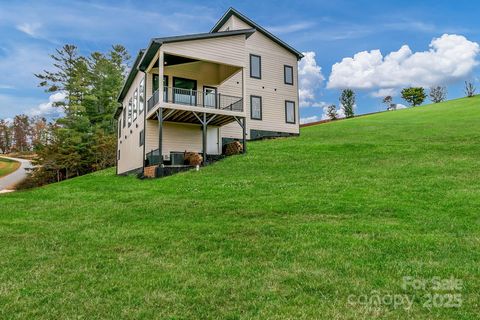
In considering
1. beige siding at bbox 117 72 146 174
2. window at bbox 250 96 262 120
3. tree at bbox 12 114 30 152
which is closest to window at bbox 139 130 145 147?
beige siding at bbox 117 72 146 174

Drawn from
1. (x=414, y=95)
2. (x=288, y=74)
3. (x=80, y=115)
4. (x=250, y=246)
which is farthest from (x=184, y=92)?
(x=414, y=95)

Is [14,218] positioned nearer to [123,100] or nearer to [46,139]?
[123,100]

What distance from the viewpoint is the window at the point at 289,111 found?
87.7 feet

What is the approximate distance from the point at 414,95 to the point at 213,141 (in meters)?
49.8

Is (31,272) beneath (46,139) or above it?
beneath

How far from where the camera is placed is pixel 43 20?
23.1 m

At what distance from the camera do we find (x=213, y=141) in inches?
870

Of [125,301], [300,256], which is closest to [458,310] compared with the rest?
[300,256]

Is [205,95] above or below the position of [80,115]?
below

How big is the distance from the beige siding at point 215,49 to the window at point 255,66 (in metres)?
5.53

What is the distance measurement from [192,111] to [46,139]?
30.2m

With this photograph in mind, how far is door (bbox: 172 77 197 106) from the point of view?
19230mm

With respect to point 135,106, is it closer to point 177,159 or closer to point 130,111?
point 130,111

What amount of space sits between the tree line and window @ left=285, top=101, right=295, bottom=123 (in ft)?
63.9
